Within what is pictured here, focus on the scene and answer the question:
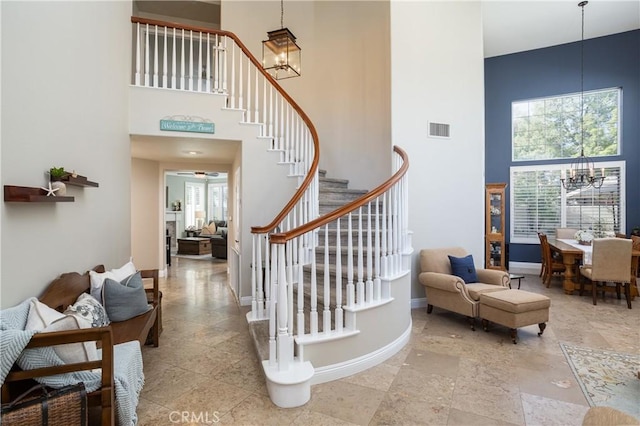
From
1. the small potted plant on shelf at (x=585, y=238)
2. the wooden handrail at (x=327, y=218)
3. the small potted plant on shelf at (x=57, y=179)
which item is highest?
the small potted plant on shelf at (x=57, y=179)

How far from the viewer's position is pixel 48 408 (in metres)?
1.48

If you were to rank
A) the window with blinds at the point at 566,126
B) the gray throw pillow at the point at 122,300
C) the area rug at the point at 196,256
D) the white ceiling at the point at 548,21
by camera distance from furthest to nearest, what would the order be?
the area rug at the point at 196,256, the window with blinds at the point at 566,126, the white ceiling at the point at 548,21, the gray throw pillow at the point at 122,300

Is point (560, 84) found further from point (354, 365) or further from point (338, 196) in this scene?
point (354, 365)

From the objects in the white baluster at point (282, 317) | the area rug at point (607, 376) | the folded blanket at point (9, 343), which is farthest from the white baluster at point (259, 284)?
the area rug at point (607, 376)

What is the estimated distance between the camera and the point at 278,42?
411 cm

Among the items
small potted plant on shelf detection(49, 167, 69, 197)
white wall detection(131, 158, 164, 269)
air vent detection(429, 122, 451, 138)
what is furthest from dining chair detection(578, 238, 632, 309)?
white wall detection(131, 158, 164, 269)

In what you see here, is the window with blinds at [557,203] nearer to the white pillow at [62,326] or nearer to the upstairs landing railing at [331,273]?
the upstairs landing railing at [331,273]

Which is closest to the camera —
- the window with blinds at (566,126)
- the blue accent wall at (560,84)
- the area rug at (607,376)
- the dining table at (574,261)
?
the area rug at (607,376)

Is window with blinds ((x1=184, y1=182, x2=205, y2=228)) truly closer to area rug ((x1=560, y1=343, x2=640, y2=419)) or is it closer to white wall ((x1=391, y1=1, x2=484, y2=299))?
white wall ((x1=391, y1=1, x2=484, y2=299))

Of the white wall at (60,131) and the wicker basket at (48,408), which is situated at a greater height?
the white wall at (60,131)

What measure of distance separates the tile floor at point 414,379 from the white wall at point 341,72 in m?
2.63

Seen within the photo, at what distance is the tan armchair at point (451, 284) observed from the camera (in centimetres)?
370

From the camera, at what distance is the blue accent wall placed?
21.3ft

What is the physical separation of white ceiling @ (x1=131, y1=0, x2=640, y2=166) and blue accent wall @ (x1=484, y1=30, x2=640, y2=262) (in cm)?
28
